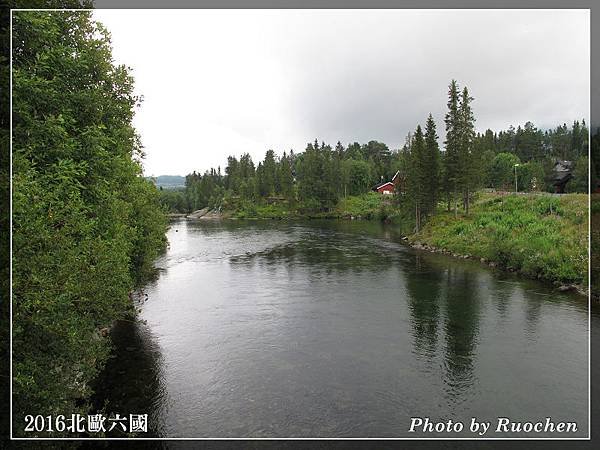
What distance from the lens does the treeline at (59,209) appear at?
7.56 meters

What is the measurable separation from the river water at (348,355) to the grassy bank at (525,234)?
8.01ft

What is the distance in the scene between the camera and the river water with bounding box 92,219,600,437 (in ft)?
40.5

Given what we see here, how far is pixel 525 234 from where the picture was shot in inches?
1431

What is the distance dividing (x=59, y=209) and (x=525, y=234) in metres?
37.2

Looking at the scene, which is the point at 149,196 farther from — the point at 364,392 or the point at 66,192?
the point at 364,392

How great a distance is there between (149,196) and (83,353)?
63.5 ft

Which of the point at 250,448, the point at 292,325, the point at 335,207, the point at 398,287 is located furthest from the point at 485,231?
the point at 335,207

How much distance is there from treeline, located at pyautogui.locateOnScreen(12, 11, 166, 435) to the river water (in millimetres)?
2111

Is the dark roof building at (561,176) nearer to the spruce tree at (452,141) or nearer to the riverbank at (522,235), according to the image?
the riverbank at (522,235)

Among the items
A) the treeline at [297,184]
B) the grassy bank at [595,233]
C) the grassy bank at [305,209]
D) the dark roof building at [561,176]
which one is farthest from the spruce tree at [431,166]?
the treeline at [297,184]

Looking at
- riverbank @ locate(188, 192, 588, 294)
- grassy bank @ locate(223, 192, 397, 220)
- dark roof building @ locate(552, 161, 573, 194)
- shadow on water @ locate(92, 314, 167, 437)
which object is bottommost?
shadow on water @ locate(92, 314, 167, 437)

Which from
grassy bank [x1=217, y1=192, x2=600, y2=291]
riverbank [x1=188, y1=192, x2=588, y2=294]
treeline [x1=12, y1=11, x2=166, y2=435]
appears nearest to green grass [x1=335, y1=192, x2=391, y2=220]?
riverbank [x1=188, y1=192, x2=588, y2=294]

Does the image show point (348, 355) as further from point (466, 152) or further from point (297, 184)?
point (297, 184)

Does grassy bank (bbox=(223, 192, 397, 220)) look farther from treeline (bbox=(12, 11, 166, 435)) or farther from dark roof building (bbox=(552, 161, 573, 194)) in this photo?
treeline (bbox=(12, 11, 166, 435))
